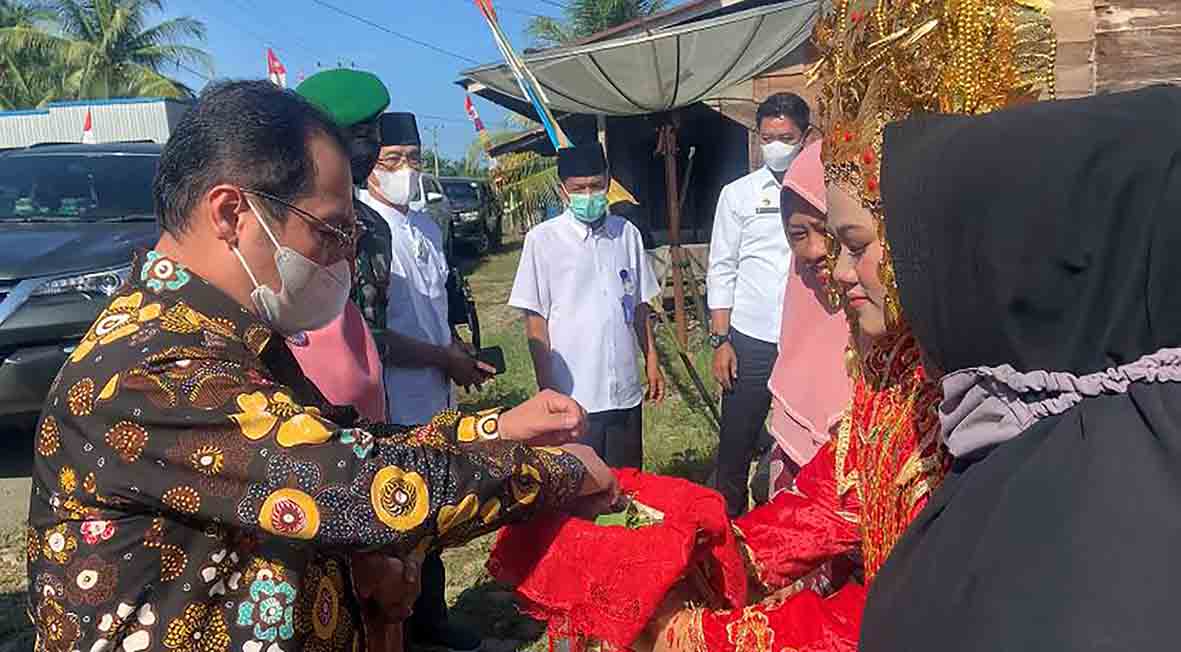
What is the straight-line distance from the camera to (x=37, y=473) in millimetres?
1426

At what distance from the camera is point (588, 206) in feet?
13.5

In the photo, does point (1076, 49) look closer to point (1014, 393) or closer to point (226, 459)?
point (1014, 393)

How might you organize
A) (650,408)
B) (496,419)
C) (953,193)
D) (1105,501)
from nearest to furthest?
(1105,501) → (953,193) → (496,419) → (650,408)

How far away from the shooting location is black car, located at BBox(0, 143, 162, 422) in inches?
217

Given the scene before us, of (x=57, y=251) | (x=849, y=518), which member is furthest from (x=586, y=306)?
(x=57, y=251)

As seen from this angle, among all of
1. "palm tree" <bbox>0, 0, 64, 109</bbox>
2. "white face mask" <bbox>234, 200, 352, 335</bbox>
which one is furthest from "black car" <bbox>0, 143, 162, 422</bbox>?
"palm tree" <bbox>0, 0, 64, 109</bbox>

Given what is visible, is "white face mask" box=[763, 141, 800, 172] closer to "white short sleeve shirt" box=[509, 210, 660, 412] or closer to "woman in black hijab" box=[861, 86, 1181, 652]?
"white short sleeve shirt" box=[509, 210, 660, 412]

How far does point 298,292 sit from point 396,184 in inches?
77.9

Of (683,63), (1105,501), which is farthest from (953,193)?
(683,63)

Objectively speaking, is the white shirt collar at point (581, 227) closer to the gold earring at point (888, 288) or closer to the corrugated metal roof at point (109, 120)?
the gold earring at point (888, 288)

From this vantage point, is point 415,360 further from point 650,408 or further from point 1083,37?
point 650,408

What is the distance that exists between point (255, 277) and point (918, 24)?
3.62 feet

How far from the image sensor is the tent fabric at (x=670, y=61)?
7000 mm

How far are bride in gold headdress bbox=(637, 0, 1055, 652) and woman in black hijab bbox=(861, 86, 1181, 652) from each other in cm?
33
